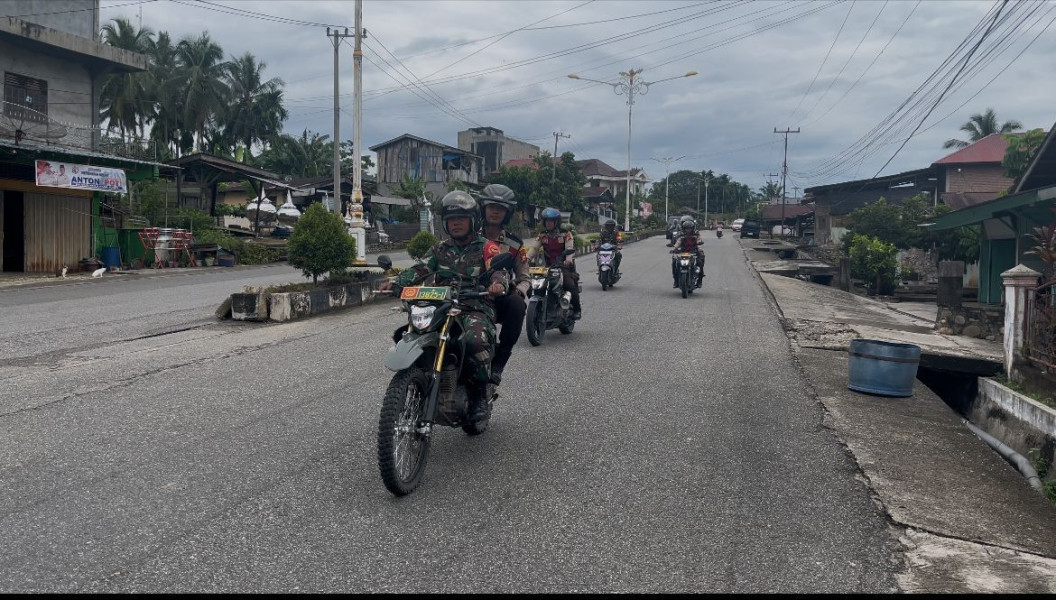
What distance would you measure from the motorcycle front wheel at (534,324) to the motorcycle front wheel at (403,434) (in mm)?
5323

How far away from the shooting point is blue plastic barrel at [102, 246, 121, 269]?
23.2m

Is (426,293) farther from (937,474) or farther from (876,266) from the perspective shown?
(876,266)

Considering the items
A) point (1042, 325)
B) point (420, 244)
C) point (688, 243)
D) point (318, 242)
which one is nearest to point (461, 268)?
point (1042, 325)

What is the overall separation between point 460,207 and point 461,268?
40cm

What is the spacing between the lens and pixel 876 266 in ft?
90.7

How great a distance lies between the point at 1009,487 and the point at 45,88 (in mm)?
27155

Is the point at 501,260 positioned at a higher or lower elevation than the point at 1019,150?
lower

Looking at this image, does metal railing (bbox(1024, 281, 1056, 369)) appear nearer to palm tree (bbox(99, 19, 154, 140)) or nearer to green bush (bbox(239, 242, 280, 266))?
green bush (bbox(239, 242, 280, 266))

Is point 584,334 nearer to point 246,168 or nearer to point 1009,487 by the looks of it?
point 1009,487

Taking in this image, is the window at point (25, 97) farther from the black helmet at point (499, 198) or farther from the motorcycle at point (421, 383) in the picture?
the motorcycle at point (421, 383)

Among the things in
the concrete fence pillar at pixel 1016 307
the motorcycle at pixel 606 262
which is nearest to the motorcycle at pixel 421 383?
the concrete fence pillar at pixel 1016 307

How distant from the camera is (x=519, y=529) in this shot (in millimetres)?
4148

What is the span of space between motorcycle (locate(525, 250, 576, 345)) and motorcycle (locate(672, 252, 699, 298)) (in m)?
5.96

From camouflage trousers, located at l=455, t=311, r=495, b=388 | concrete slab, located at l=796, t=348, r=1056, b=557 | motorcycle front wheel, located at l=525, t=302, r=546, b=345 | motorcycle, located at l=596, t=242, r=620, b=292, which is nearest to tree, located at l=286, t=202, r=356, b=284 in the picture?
motorcycle front wheel, located at l=525, t=302, r=546, b=345
